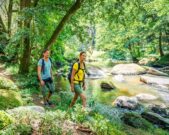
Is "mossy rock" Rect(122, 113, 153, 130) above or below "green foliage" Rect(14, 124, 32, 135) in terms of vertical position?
below

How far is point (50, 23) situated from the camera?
19703 millimetres

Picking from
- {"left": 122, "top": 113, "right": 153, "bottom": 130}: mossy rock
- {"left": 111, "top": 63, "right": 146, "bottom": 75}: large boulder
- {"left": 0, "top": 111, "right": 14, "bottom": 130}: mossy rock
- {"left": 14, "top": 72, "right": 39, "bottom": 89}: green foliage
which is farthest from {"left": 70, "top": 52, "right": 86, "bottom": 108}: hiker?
{"left": 111, "top": 63, "right": 146, "bottom": 75}: large boulder

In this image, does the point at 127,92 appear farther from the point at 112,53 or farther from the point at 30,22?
the point at 112,53

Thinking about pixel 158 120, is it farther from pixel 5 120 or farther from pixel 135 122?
pixel 5 120

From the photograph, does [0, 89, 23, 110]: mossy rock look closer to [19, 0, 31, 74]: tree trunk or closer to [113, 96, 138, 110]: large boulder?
[113, 96, 138, 110]: large boulder

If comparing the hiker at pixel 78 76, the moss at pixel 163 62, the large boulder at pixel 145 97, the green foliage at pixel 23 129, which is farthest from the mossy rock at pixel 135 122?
the moss at pixel 163 62

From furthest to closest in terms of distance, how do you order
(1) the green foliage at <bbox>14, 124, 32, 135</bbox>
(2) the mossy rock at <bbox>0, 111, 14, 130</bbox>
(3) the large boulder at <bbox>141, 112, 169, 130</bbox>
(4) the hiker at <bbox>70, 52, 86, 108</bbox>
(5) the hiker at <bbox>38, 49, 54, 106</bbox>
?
1. (3) the large boulder at <bbox>141, 112, 169, 130</bbox>
2. (5) the hiker at <bbox>38, 49, 54, 106</bbox>
3. (4) the hiker at <bbox>70, 52, 86, 108</bbox>
4. (2) the mossy rock at <bbox>0, 111, 14, 130</bbox>
5. (1) the green foliage at <bbox>14, 124, 32, 135</bbox>

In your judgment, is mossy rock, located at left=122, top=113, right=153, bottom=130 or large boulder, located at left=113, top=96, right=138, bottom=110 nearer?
mossy rock, located at left=122, top=113, right=153, bottom=130

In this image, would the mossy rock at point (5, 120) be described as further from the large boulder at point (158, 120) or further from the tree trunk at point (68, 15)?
the tree trunk at point (68, 15)

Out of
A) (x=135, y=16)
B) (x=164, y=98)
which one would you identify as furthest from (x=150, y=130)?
(x=164, y=98)

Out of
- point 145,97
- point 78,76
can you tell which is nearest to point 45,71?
point 78,76

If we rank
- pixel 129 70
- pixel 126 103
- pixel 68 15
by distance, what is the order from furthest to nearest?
pixel 129 70, pixel 68 15, pixel 126 103

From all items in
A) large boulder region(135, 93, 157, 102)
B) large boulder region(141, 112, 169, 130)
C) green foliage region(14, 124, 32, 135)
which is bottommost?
large boulder region(135, 93, 157, 102)

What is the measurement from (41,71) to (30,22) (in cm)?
656
